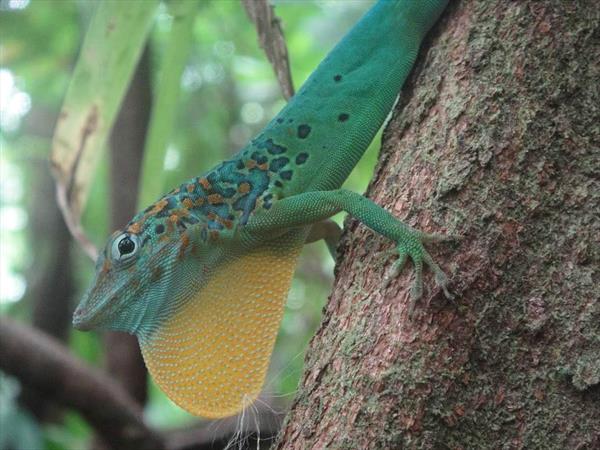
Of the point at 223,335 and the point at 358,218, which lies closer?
the point at 358,218

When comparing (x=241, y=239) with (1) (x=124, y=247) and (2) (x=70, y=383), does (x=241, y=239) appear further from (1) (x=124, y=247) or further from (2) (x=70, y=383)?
(2) (x=70, y=383)

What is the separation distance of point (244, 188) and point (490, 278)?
1002 millimetres

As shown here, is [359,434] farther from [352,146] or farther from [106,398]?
[106,398]

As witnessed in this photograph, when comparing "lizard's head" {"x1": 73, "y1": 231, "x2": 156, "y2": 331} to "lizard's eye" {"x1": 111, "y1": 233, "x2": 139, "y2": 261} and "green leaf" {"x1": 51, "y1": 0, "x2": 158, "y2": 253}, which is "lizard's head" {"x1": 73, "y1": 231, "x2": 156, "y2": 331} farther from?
"green leaf" {"x1": 51, "y1": 0, "x2": 158, "y2": 253}

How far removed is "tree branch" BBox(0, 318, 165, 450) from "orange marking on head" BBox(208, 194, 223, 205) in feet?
6.54

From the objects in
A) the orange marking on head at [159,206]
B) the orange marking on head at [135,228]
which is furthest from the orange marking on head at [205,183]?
the orange marking on head at [135,228]

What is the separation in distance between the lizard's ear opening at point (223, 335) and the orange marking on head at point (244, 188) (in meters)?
0.21

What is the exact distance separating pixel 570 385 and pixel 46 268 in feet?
17.2

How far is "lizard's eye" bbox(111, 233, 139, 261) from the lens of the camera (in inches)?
83.2

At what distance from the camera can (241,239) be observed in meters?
2.18

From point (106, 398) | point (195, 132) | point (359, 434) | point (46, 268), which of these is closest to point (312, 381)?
point (359, 434)

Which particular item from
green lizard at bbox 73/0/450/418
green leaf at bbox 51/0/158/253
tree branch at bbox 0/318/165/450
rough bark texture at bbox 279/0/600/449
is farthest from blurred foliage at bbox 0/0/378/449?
rough bark texture at bbox 279/0/600/449

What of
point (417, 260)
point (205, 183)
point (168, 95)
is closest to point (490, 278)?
point (417, 260)

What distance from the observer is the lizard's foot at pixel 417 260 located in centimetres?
152
